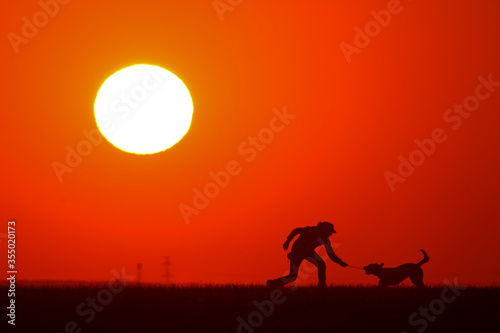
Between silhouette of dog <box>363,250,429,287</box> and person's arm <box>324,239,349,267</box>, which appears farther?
silhouette of dog <box>363,250,429,287</box>

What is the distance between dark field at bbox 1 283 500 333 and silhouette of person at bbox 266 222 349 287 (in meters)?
1.62

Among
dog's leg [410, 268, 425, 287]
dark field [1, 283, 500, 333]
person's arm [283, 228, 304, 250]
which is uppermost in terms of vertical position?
person's arm [283, 228, 304, 250]

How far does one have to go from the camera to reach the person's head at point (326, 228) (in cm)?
1984

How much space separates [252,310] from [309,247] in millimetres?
4763

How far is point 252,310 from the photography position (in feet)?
50.7

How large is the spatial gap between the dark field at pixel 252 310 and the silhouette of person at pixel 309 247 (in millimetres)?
1619

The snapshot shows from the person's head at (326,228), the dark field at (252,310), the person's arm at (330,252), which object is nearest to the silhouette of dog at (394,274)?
the person's arm at (330,252)

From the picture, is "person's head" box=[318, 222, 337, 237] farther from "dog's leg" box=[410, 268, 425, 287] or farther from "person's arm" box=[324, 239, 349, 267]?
"dog's leg" box=[410, 268, 425, 287]

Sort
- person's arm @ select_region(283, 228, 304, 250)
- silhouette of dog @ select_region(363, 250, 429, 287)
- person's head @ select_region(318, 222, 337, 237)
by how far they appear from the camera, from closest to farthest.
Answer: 1. person's head @ select_region(318, 222, 337, 237)
2. person's arm @ select_region(283, 228, 304, 250)
3. silhouette of dog @ select_region(363, 250, 429, 287)

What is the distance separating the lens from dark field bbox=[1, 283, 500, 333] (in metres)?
14.3

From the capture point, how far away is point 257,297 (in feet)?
55.8

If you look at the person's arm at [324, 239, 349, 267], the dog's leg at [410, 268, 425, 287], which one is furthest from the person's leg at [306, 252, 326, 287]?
the dog's leg at [410, 268, 425, 287]

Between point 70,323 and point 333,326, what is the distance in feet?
14.4

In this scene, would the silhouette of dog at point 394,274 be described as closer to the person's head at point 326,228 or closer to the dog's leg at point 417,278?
the dog's leg at point 417,278
